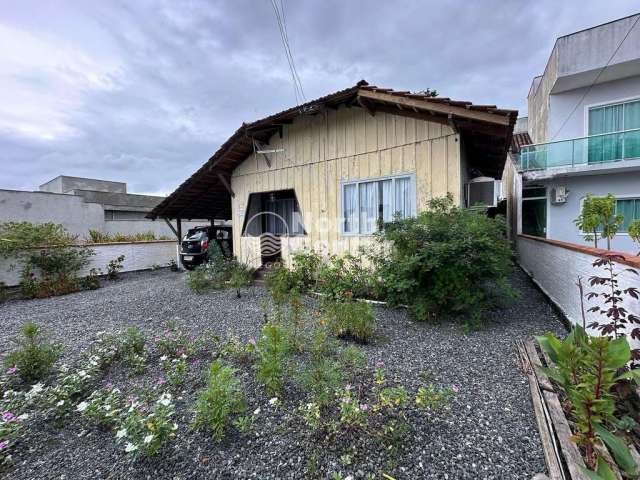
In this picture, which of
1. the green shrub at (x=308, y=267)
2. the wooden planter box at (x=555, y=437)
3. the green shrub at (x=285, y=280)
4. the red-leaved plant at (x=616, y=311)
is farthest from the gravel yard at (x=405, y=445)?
the green shrub at (x=308, y=267)

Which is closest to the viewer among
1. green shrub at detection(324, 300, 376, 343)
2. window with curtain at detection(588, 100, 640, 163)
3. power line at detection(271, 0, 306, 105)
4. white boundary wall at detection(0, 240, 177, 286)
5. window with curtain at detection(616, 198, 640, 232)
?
green shrub at detection(324, 300, 376, 343)

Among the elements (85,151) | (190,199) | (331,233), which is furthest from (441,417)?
(85,151)

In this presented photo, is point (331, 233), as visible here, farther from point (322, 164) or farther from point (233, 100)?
point (233, 100)

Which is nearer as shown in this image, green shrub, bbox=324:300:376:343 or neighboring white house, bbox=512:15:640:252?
green shrub, bbox=324:300:376:343

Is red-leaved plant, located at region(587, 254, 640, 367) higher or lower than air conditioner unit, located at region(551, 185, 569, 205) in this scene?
lower

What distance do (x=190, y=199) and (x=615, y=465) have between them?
1161cm

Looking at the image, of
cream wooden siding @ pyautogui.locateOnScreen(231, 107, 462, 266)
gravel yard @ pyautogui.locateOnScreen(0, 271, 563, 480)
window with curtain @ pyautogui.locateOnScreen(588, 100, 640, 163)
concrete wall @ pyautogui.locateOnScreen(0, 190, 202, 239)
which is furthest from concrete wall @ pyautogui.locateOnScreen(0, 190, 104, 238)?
window with curtain @ pyautogui.locateOnScreen(588, 100, 640, 163)

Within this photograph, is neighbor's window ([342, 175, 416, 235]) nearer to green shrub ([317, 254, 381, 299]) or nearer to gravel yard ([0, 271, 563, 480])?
green shrub ([317, 254, 381, 299])

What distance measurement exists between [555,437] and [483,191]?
16.6 feet

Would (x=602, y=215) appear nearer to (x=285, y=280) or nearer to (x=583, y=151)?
(x=285, y=280)

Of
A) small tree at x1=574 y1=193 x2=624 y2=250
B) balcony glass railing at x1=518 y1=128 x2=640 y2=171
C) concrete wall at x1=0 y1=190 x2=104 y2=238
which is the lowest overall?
small tree at x1=574 y1=193 x2=624 y2=250

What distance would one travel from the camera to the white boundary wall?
8.01 m

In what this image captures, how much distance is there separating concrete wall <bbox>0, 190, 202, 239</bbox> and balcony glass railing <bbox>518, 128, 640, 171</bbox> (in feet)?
71.7

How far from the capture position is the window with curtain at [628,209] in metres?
9.77
